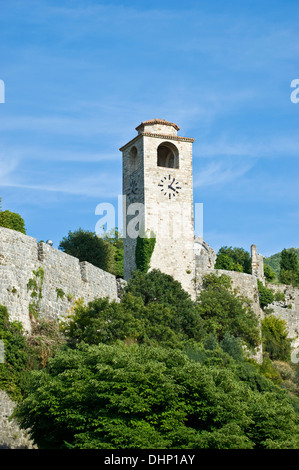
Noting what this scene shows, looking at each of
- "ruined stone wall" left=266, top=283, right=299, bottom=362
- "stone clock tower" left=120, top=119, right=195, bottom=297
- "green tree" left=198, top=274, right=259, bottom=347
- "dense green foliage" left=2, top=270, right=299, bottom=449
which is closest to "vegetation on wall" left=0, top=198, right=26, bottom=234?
"stone clock tower" left=120, top=119, right=195, bottom=297

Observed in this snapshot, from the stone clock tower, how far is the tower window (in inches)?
Result: 3.5

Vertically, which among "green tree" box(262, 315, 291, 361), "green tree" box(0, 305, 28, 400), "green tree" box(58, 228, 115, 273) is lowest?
"green tree" box(0, 305, 28, 400)

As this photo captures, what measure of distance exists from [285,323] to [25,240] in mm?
22631

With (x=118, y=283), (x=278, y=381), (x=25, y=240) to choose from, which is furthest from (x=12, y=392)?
(x=278, y=381)

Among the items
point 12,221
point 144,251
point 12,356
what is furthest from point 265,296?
point 12,356

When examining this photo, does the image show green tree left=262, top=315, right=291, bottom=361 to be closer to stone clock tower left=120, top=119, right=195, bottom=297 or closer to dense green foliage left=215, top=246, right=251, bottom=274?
stone clock tower left=120, top=119, right=195, bottom=297

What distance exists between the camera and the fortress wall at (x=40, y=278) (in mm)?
27172

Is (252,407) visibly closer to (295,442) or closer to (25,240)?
(295,442)

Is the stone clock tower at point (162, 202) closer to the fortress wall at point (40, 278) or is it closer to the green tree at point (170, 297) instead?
the green tree at point (170, 297)

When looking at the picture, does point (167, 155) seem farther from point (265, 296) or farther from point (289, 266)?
point (289, 266)

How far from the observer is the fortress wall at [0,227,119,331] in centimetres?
2717

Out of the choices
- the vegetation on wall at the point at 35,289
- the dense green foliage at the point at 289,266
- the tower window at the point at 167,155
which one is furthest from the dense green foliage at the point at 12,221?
the dense green foliage at the point at 289,266

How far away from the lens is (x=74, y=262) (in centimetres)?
3231

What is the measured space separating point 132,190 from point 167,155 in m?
3.43
